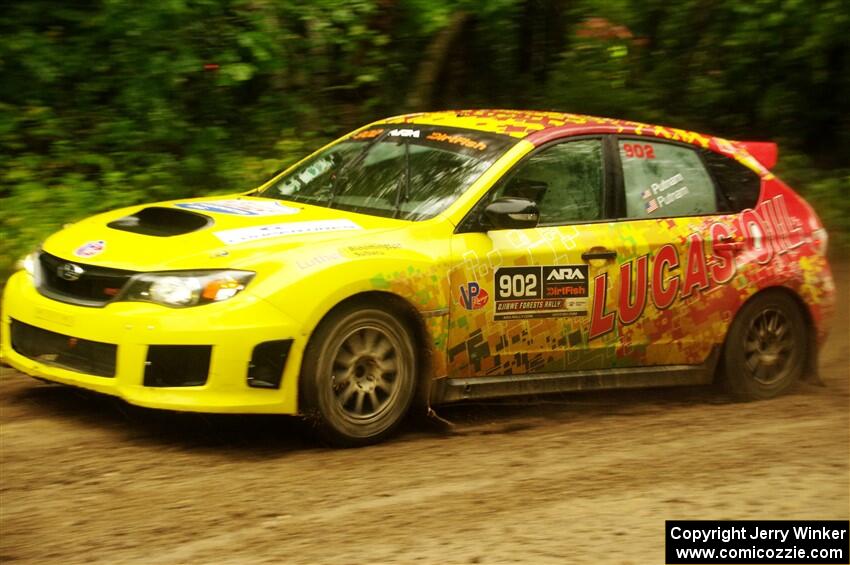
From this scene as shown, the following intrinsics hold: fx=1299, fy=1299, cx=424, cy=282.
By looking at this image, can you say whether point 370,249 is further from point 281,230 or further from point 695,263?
point 695,263

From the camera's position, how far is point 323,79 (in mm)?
13086

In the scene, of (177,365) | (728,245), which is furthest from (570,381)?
(177,365)

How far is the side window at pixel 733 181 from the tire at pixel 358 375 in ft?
8.59

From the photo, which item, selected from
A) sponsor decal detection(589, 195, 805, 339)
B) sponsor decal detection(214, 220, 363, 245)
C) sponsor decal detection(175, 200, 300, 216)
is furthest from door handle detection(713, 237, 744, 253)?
sponsor decal detection(175, 200, 300, 216)

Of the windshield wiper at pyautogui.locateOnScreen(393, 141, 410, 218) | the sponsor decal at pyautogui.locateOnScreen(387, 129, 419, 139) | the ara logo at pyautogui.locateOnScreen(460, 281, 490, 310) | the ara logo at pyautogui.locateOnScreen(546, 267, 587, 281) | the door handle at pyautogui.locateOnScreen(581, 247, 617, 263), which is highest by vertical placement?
the sponsor decal at pyautogui.locateOnScreen(387, 129, 419, 139)

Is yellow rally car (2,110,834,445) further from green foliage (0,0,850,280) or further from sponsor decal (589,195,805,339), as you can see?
green foliage (0,0,850,280)

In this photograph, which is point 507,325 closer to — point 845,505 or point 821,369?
point 845,505

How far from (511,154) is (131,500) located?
2958 mm

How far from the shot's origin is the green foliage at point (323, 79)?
11.4 meters

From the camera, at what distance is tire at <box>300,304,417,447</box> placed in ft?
20.7

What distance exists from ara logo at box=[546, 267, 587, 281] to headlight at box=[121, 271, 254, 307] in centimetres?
180

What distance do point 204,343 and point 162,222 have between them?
3.56ft

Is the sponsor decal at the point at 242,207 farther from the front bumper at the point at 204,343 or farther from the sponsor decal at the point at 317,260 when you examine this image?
the front bumper at the point at 204,343

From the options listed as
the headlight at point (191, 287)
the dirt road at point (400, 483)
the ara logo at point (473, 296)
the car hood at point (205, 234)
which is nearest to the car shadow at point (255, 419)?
the dirt road at point (400, 483)
